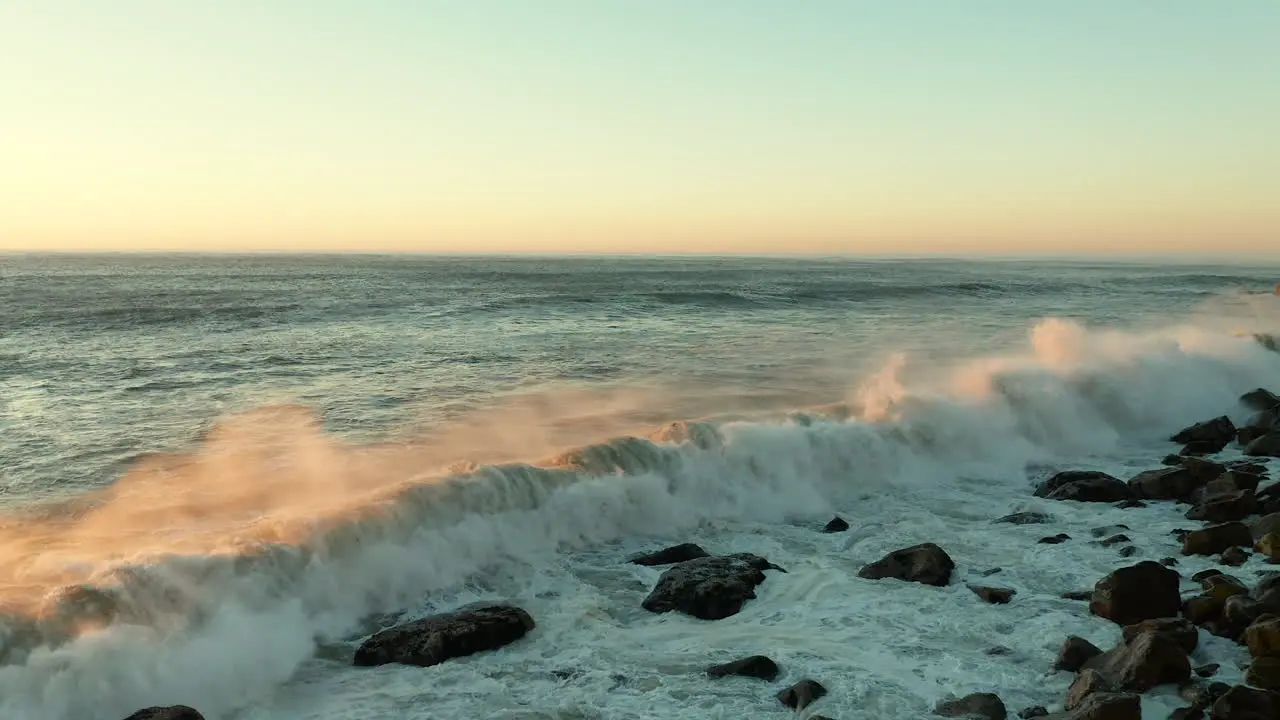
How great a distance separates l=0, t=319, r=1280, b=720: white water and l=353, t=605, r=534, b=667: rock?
18cm

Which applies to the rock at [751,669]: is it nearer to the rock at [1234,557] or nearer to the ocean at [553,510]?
the ocean at [553,510]

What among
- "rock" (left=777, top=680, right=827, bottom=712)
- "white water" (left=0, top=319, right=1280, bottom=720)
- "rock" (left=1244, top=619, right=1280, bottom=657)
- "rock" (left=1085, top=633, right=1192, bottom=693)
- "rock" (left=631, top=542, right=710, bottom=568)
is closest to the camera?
"rock" (left=1085, top=633, right=1192, bottom=693)

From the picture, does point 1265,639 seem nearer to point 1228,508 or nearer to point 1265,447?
point 1228,508

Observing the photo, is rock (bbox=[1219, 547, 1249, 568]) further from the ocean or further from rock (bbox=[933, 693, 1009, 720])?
rock (bbox=[933, 693, 1009, 720])

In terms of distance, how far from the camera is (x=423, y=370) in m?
24.2

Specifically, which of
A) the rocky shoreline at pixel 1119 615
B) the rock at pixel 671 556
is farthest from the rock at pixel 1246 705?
the rock at pixel 671 556

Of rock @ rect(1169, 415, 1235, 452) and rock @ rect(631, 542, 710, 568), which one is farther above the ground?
rock @ rect(1169, 415, 1235, 452)

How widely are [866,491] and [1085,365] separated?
35.4 ft

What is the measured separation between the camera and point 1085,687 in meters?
7.05

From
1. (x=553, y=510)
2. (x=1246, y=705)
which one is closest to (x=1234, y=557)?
(x=1246, y=705)

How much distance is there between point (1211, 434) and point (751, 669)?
14.4 metres

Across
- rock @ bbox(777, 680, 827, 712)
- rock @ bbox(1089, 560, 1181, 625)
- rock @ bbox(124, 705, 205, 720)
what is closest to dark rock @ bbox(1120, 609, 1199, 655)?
rock @ bbox(1089, 560, 1181, 625)

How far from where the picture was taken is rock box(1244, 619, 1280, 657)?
7.45m

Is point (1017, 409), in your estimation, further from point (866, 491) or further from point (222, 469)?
point (222, 469)
